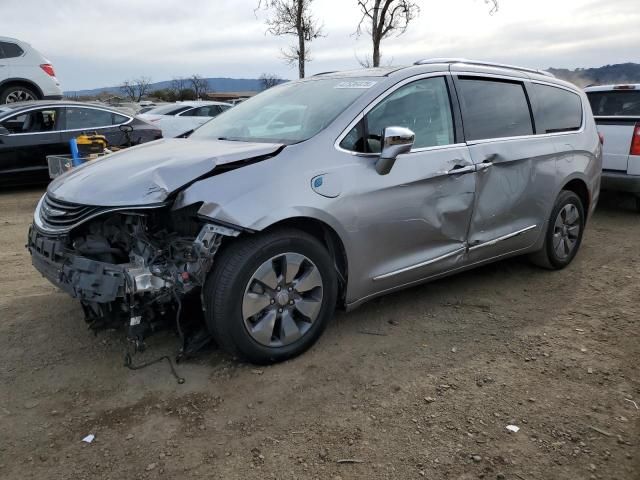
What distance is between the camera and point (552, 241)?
186 inches

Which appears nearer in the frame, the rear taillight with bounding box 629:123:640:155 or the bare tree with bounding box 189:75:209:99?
the rear taillight with bounding box 629:123:640:155

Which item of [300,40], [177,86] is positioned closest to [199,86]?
[177,86]

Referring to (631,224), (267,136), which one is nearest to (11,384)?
(267,136)

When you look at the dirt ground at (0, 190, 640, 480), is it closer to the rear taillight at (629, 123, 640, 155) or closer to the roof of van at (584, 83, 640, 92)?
the rear taillight at (629, 123, 640, 155)

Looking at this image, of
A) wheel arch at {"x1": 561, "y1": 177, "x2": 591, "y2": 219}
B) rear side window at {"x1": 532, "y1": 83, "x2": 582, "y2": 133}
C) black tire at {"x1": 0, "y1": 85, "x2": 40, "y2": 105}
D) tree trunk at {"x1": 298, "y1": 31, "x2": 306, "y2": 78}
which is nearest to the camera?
rear side window at {"x1": 532, "y1": 83, "x2": 582, "y2": 133}

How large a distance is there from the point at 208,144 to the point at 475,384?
7.24 feet

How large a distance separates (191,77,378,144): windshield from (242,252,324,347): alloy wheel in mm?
787

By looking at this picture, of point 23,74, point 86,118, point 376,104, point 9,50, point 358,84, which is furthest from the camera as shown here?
point 23,74

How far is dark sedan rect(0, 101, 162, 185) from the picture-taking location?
8.19 metres

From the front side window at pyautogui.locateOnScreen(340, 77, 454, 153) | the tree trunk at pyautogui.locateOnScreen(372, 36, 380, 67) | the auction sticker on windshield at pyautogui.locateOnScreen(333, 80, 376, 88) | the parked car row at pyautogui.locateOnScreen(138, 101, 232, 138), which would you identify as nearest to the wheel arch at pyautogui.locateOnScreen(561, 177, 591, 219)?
the front side window at pyautogui.locateOnScreen(340, 77, 454, 153)

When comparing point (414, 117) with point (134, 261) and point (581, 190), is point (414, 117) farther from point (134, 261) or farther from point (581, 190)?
point (581, 190)

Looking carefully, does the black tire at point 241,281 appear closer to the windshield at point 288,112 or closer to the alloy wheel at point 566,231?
the windshield at point 288,112

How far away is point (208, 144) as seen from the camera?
3.56 metres

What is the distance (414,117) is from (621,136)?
4464 millimetres
